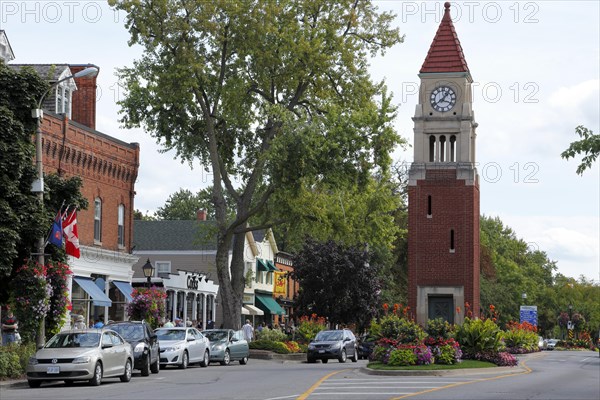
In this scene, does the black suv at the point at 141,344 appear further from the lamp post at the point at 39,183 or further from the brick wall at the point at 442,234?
the brick wall at the point at 442,234

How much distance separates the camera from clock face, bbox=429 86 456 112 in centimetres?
7294

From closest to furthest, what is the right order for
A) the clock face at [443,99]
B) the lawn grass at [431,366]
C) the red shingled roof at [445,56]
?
1. the lawn grass at [431,366]
2. the red shingled roof at [445,56]
3. the clock face at [443,99]

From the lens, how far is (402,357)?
35.7 meters

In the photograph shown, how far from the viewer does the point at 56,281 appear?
33188 millimetres

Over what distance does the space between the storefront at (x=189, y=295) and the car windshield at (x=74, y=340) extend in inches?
1170

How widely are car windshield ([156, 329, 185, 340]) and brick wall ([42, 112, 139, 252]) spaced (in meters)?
9.98

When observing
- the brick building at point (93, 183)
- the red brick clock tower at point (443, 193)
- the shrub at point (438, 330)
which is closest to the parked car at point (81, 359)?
the shrub at point (438, 330)

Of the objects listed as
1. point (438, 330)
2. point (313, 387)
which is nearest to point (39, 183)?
point (313, 387)

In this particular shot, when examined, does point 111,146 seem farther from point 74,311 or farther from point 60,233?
point 60,233

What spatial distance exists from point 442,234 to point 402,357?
36923mm

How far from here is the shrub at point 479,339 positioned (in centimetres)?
4041

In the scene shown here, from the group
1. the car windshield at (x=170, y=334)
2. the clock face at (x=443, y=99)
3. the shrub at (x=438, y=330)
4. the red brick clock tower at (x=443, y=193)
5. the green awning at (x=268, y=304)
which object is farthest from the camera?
the green awning at (x=268, y=304)

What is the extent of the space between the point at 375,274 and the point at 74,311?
28.5m

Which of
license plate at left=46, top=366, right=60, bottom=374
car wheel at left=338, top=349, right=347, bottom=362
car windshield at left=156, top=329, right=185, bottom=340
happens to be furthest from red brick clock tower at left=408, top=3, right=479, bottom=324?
license plate at left=46, top=366, right=60, bottom=374
